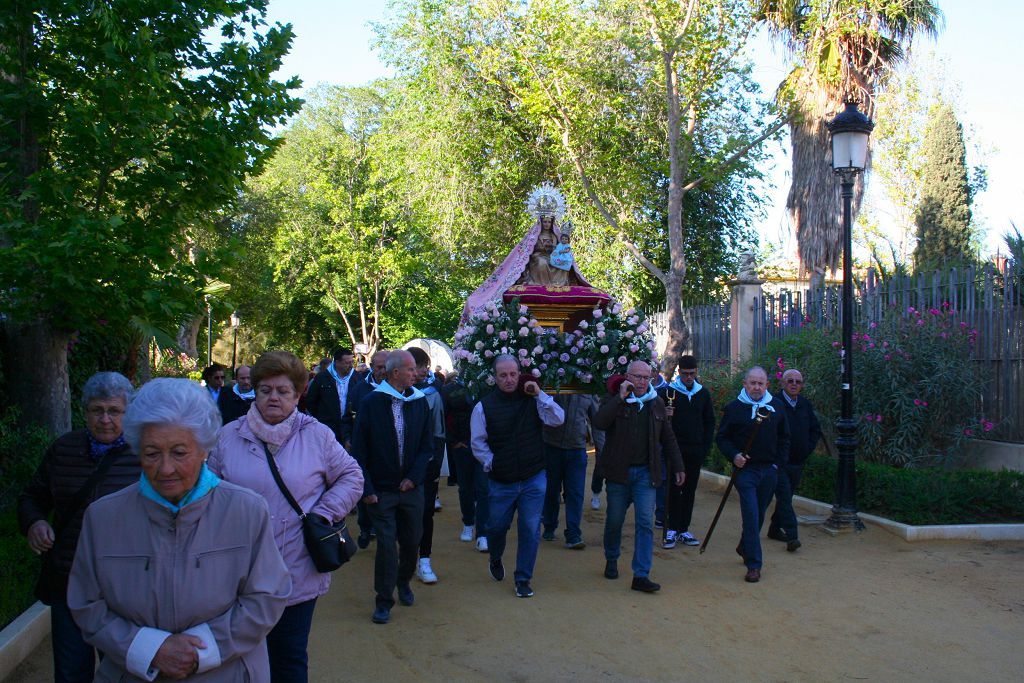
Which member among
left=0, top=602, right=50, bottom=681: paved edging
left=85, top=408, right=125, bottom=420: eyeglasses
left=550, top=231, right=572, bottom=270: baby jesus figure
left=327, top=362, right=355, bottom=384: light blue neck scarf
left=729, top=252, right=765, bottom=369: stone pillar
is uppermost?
left=550, top=231, right=572, bottom=270: baby jesus figure

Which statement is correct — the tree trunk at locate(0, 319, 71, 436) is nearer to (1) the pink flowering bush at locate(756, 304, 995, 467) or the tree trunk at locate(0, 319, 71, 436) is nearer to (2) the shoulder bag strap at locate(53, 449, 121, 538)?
(2) the shoulder bag strap at locate(53, 449, 121, 538)

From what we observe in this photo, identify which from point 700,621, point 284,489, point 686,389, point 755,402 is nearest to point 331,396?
point 686,389

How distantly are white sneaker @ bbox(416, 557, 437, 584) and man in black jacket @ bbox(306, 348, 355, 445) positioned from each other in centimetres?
279

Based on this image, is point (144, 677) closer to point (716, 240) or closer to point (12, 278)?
point (12, 278)

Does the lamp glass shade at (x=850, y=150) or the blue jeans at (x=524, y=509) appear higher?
the lamp glass shade at (x=850, y=150)

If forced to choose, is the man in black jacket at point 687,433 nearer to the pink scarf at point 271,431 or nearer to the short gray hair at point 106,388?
the pink scarf at point 271,431

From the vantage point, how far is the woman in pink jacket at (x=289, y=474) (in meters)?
4.05

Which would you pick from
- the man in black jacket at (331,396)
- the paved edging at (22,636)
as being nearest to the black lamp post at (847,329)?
the man in black jacket at (331,396)

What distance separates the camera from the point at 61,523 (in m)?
4.11

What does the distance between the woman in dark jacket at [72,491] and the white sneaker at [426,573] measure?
409 centimetres

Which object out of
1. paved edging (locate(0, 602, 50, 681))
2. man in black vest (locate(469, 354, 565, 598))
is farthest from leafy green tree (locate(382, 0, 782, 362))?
paved edging (locate(0, 602, 50, 681))

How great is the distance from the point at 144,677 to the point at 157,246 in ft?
18.6

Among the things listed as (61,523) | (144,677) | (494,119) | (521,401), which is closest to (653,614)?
(521,401)

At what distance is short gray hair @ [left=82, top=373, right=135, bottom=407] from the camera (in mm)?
4223
